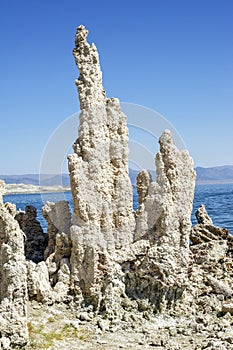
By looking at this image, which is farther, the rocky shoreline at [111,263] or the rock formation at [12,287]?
the rocky shoreline at [111,263]

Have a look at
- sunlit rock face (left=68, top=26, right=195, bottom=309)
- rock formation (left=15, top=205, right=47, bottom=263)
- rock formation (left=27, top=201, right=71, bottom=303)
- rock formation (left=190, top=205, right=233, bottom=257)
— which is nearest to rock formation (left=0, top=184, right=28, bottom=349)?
rock formation (left=27, top=201, right=71, bottom=303)

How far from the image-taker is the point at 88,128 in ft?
40.0

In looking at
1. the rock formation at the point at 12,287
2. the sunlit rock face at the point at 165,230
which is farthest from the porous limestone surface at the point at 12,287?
the sunlit rock face at the point at 165,230

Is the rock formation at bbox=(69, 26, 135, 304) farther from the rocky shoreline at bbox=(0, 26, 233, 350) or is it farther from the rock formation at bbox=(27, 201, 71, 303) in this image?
the rock formation at bbox=(27, 201, 71, 303)

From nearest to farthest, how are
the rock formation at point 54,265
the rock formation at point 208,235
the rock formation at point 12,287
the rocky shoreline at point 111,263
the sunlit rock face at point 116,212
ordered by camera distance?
the rock formation at point 12,287, the rocky shoreline at point 111,263, the rock formation at point 54,265, the sunlit rock face at point 116,212, the rock formation at point 208,235

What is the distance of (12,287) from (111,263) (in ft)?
8.46

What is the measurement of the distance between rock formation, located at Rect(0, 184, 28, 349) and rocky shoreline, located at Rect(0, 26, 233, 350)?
19 mm

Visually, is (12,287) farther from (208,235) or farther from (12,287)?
(208,235)

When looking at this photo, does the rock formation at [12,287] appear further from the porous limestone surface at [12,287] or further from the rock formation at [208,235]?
the rock formation at [208,235]

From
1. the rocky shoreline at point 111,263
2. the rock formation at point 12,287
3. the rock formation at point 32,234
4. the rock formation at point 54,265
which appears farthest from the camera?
the rock formation at point 32,234

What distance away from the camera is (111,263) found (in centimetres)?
1174

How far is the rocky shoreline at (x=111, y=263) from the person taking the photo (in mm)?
10125

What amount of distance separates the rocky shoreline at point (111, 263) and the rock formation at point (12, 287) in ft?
0.06

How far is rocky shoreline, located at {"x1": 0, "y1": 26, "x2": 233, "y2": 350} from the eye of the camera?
1012cm
